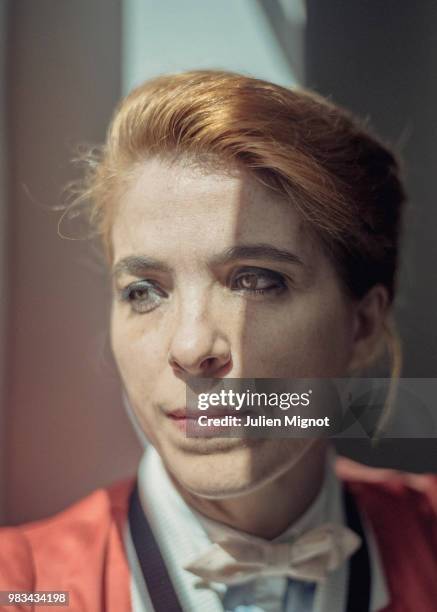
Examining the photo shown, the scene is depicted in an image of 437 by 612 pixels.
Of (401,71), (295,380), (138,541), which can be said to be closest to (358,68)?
(401,71)

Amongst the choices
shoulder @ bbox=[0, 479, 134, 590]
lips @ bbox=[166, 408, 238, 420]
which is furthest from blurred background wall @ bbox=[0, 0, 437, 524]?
lips @ bbox=[166, 408, 238, 420]

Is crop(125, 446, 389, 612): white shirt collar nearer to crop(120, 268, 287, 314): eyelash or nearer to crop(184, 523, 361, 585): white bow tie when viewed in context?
crop(184, 523, 361, 585): white bow tie

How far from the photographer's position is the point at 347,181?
2.96 feet

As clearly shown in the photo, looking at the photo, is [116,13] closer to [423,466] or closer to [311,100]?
[311,100]

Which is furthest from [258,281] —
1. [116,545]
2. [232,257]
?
[116,545]

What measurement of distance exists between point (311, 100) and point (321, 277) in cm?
26

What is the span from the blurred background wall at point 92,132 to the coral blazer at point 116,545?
0.11 ft

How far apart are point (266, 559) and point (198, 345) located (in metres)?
0.33

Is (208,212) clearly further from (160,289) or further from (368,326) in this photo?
(368,326)

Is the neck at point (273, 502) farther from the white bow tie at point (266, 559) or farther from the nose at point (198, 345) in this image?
the nose at point (198, 345)

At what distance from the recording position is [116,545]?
0.93 meters

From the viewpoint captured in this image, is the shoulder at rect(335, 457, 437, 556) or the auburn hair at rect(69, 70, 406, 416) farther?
the shoulder at rect(335, 457, 437, 556)

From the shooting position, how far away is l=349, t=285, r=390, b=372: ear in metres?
0.95

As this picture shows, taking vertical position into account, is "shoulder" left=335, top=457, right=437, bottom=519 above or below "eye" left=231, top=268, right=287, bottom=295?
below
